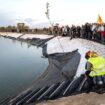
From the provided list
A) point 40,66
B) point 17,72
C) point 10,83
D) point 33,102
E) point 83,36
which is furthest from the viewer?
point 83,36

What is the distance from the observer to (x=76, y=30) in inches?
1517

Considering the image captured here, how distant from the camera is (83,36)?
35.6 m

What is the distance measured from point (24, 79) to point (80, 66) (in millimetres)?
6368

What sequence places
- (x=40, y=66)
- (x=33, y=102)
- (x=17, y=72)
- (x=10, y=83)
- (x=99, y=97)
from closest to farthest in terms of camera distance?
(x=99, y=97) < (x=33, y=102) < (x=10, y=83) < (x=17, y=72) < (x=40, y=66)

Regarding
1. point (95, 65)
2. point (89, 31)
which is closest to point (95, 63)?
point (95, 65)

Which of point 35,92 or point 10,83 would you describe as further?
point 10,83

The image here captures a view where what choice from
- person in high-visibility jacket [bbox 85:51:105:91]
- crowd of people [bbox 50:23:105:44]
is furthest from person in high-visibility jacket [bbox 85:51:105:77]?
crowd of people [bbox 50:23:105:44]

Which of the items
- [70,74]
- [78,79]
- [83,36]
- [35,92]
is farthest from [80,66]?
[83,36]

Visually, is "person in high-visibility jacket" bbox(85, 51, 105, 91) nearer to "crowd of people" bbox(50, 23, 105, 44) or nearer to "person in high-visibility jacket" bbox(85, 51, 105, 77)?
"person in high-visibility jacket" bbox(85, 51, 105, 77)

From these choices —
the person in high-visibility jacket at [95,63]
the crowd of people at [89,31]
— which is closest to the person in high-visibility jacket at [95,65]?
the person in high-visibility jacket at [95,63]

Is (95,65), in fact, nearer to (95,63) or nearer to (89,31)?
(95,63)

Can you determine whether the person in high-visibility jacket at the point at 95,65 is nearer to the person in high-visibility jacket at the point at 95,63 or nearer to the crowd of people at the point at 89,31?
the person in high-visibility jacket at the point at 95,63

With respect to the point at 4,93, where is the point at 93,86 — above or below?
above

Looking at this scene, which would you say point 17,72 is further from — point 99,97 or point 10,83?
point 99,97
